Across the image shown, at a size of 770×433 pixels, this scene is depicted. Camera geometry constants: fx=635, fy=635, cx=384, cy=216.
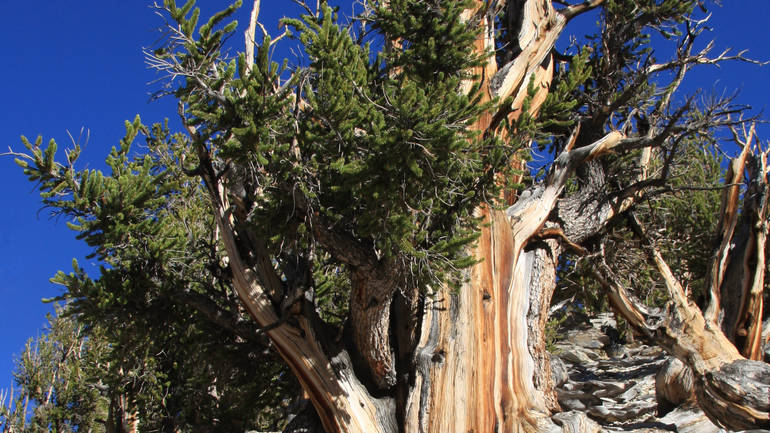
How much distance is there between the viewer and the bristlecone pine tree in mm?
4574

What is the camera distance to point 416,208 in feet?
15.7

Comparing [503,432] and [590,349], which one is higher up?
[590,349]

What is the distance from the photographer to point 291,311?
5.76m

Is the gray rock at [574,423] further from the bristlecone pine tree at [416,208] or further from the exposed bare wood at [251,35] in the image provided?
the exposed bare wood at [251,35]

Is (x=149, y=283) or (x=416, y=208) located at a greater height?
(x=149, y=283)

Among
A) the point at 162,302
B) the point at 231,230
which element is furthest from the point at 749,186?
the point at 162,302

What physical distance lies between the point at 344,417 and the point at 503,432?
140cm

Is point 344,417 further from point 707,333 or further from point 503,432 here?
point 707,333

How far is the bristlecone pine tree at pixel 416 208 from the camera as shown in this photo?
4.57 meters

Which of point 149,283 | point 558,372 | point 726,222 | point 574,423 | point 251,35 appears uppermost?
point 251,35

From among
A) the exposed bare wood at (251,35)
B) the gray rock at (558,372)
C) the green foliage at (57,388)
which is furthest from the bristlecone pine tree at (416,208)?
the green foliage at (57,388)

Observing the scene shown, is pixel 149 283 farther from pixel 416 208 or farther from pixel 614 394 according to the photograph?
pixel 614 394

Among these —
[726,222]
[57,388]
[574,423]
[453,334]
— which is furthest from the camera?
[57,388]

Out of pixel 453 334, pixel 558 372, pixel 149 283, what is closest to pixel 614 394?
pixel 558 372
